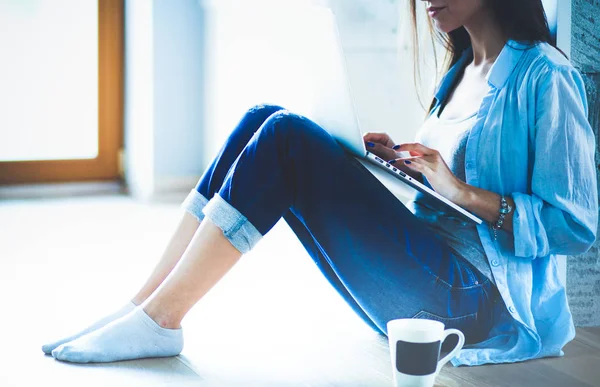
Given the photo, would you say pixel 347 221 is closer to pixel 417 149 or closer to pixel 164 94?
pixel 417 149

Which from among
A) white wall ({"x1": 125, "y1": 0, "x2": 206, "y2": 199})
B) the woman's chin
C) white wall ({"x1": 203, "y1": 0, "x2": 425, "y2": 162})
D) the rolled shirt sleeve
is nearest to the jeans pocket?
the rolled shirt sleeve

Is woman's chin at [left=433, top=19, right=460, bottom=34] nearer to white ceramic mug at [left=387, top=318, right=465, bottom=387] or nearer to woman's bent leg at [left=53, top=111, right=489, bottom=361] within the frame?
woman's bent leg at [left=53, top=111, right=489, bottom=361]

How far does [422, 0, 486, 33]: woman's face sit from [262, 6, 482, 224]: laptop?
236mm

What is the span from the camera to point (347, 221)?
119cm

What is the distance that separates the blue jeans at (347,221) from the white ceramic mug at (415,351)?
0.55 feet

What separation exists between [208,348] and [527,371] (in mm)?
567

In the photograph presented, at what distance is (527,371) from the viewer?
1289mm

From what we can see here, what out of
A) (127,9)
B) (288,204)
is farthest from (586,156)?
(127,9)

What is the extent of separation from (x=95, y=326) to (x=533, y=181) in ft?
2.59

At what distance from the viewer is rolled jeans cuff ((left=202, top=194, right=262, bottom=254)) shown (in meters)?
1.15

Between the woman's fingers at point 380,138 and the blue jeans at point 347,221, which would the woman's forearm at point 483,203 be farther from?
the woman's fingers at point 380,138

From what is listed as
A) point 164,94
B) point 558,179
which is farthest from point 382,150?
point 164,94

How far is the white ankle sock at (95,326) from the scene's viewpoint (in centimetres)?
134

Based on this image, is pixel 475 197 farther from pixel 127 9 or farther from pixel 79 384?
pixel 127 9
